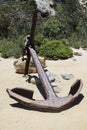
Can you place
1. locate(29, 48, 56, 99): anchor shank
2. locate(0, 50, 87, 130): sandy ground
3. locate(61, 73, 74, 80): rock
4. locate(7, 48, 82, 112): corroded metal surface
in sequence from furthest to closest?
locate(61, 73, 74, 80): rock < locate(29, 48, 56, 99): anchor shank < locate(7, 48, 82, 112): corroded metal surface < locate(0, 50, 87, 130): sandy ground

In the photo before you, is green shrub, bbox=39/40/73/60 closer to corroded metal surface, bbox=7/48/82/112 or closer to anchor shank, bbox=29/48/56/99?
anchor shank, bbox=29/48/56/99

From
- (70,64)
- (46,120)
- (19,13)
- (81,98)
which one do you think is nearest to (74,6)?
(19,13)

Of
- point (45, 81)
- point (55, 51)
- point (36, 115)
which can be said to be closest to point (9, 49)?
point (55, 51)

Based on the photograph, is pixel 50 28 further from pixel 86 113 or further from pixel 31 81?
pixel 86 113

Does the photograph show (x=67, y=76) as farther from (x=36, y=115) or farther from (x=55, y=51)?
(x=36, y=115)

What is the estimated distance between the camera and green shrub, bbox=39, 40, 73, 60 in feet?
28.0

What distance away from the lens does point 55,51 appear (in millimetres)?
8664

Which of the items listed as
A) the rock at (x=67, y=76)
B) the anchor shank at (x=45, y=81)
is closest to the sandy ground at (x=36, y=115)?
the rock at (x=67, y=76)

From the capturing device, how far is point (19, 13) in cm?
1156

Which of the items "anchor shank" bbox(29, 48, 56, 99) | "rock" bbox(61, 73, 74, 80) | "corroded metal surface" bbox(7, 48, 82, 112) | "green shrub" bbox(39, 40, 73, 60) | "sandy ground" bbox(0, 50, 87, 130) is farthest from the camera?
"green shrub" bbox(39, 40, 73, 60)

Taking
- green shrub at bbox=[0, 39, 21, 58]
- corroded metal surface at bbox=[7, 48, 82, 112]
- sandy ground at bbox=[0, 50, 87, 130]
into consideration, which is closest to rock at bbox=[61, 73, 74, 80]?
sandy ground at bbox=[0, 50, 87, 130]

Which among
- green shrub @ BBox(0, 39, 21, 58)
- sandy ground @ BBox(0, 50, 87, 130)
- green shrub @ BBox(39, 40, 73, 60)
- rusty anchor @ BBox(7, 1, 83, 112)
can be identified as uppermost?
rusty anchor @ BBox(7, 1, 83, 112)

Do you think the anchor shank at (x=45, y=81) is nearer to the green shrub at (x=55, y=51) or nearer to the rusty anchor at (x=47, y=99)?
the rusty anchor at (x=47, y=99)

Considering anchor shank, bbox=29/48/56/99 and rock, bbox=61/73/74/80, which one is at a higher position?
anchor shank, bbox=29/48/56/99
